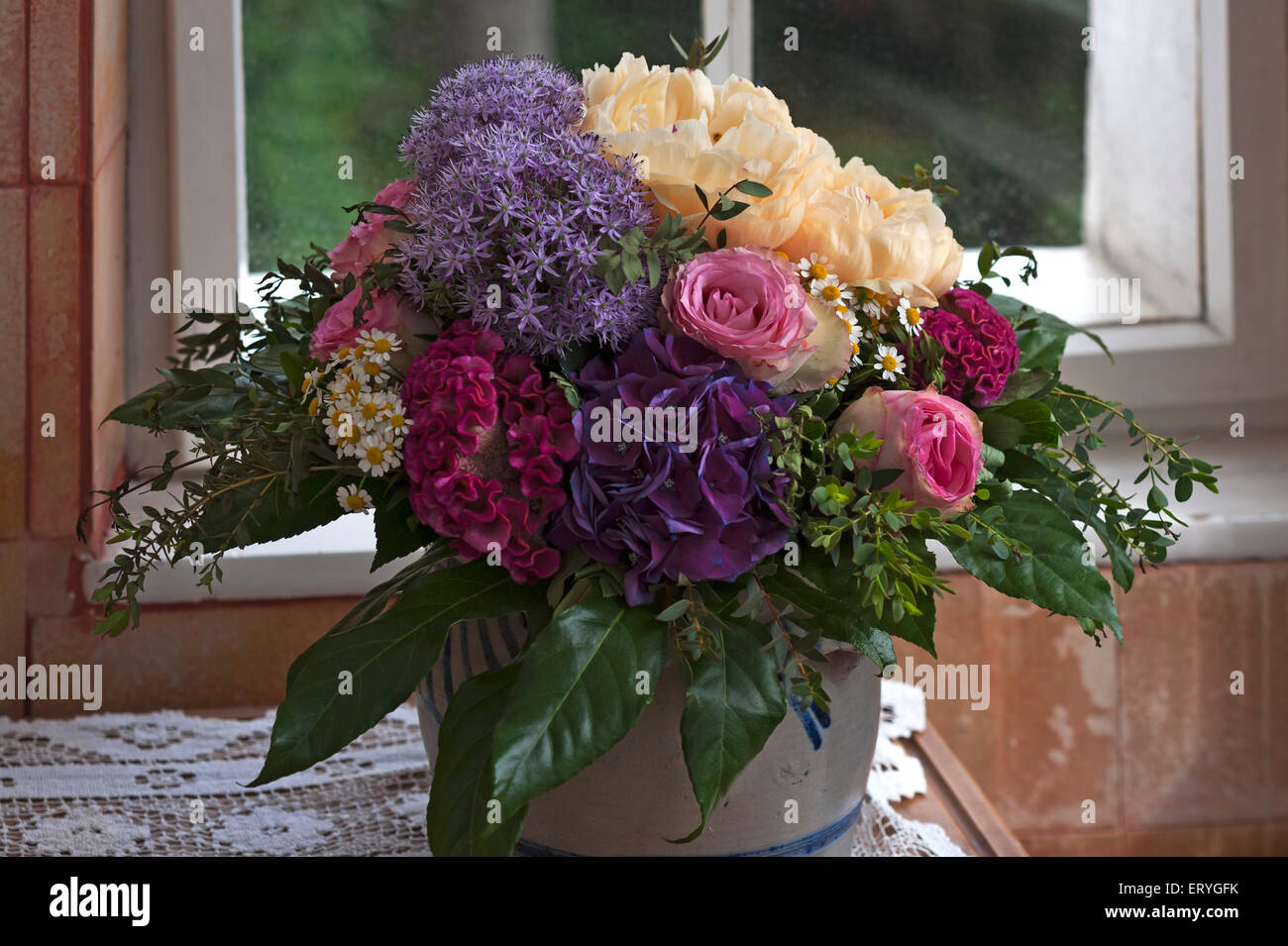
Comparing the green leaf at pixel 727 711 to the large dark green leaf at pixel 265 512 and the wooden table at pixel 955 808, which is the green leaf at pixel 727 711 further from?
the wooden table at pixel 955 808

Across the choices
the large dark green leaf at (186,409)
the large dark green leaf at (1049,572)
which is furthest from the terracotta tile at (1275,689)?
the large dark green leaf at (186,409)

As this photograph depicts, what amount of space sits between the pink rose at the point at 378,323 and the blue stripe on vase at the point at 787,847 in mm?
276

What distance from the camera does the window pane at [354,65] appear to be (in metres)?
1.20

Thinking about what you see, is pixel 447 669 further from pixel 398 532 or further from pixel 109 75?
pixel 109 75

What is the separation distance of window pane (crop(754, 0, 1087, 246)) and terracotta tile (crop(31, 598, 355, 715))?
0.76m

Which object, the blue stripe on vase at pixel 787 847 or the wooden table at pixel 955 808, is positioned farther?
the wooden table at pixel 955 808

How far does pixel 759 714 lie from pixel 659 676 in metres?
0.06

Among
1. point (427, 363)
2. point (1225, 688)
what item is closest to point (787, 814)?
point (427, 363)

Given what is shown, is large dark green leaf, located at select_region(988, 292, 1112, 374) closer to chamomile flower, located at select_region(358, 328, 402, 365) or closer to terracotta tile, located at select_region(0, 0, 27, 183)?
chamomile flower, located at select_region(358, 328, 402, 365)

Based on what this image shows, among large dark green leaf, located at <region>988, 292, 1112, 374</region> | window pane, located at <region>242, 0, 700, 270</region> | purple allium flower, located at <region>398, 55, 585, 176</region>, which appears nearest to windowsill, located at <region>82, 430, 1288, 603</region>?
window pane, located at <region>242, 0, 700, 270</region>

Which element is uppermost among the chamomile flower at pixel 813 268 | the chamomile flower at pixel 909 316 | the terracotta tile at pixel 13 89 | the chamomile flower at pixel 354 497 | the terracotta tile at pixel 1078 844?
the terracotta tile at pixel 13 89

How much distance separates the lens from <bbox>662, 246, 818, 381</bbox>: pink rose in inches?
21.1
